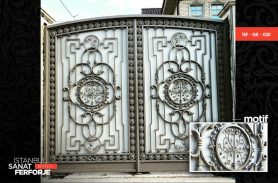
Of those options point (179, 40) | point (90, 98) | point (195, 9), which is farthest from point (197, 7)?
point (90, 98)

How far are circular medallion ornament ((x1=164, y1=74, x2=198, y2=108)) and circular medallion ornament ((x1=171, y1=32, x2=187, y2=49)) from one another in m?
0.31

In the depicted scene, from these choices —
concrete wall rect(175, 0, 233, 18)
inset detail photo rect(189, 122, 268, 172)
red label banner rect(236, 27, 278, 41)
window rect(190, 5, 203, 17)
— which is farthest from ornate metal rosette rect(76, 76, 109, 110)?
window rect(190, 5, 203, 17)

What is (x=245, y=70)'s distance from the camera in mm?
2760

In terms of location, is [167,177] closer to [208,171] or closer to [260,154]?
[208,171]

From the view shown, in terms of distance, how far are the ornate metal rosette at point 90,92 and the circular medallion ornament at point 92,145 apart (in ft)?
1.08

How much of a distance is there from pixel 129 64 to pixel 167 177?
3.93 ft

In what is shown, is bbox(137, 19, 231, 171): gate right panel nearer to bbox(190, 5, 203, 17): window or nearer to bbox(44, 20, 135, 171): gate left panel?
bbox(44, 20, 135, 171): gate left panel

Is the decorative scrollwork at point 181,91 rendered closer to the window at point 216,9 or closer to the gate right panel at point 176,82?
the gate right panel at point 176,82

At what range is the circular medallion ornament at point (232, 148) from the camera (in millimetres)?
2998

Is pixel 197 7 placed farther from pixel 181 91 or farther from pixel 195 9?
pixel 181 91

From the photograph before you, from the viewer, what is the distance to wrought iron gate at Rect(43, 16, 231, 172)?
3.23 metres

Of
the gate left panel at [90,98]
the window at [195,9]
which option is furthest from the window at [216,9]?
the gate left panel at [90,98]
